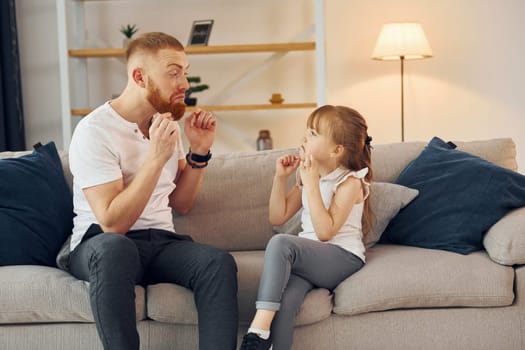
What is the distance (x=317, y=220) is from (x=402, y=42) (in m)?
2.40

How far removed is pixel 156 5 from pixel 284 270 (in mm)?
3058

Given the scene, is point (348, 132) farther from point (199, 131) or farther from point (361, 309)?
point (361, 309)

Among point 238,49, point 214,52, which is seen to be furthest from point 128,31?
point 238,49

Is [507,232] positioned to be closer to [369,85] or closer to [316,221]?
[316,221]

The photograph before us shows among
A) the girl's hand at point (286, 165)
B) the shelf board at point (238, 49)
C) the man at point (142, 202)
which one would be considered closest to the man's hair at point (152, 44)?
the man at point (142, 202)

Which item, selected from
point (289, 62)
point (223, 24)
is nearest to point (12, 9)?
point (223, 24)

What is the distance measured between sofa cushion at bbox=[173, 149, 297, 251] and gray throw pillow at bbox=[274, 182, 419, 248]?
16 cm

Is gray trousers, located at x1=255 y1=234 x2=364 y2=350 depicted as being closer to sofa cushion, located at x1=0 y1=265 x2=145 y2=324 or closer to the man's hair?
sofa cushion, located at x1=0 y1=265 x2=145 y2=324

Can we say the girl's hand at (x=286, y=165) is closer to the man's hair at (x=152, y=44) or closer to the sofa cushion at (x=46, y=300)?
the man's hair at (x=152, y=44)

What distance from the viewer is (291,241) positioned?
241 centimetres

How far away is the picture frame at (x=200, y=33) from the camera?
4.77m

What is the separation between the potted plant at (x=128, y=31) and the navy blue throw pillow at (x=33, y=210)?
212 centimetres

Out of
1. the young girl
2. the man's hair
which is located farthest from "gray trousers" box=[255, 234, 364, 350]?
the man's hair

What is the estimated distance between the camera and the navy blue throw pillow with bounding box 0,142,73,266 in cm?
262
